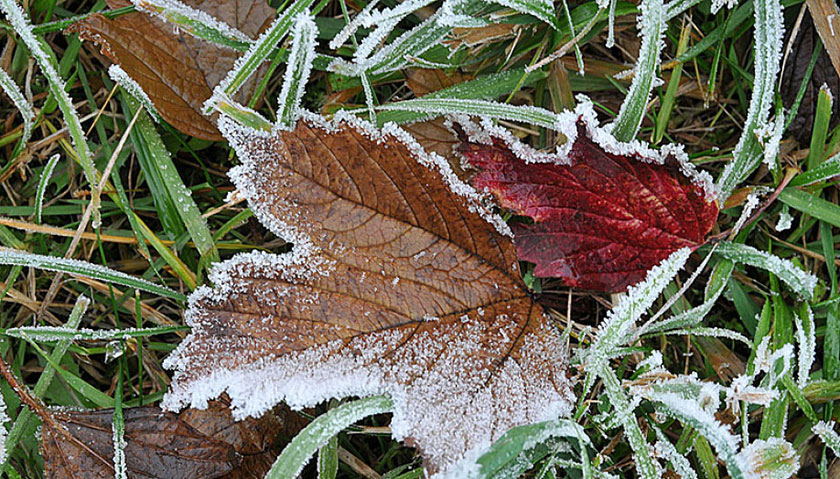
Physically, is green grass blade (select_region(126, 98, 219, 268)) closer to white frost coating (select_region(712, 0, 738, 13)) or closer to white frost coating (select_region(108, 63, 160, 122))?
white frost coating (select_region(108, 63, 160, 122))

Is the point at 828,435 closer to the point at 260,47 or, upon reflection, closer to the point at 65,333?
the point at 260,47

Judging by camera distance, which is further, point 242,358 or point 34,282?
point 34,282

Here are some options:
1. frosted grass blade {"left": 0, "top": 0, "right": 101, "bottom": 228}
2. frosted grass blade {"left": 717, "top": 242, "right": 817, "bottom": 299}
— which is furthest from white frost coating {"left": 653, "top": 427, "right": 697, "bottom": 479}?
frosted grass blade {"left": 0, "top": 0, "right": 101, "bottom": 228}

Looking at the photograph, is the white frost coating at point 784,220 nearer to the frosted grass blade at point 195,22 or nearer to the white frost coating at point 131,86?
the frosted grass blade at point 195,22

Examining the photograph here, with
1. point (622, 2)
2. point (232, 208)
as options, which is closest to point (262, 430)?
point (232, 208)

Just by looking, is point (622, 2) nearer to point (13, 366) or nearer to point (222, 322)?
point (222, 322)

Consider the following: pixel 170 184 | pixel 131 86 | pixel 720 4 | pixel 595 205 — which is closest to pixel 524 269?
pixel 595 205

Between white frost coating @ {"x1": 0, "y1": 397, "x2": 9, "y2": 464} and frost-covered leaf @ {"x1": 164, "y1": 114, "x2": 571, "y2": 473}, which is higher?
frost-covered leaf @ {"x1": 164, "y1": 114, "x2": 571, "y2": 473}
